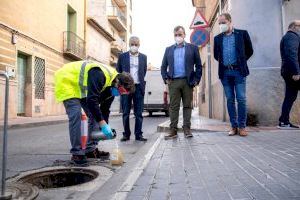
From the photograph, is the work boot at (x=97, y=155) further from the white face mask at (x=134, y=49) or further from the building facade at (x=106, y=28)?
the building facade at (x=106, y=28)

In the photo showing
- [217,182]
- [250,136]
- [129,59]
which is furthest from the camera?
[129,59]

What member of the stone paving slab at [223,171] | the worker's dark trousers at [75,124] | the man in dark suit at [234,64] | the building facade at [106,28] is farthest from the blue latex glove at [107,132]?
the building facade at [106,28]

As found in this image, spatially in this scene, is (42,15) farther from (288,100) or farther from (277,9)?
(288,100)

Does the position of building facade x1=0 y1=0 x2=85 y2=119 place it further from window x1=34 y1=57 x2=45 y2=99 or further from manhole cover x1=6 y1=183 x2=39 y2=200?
manhole cover x1=6 y1=183 x2=39 y2=200

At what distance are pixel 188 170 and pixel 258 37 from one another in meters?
5.88

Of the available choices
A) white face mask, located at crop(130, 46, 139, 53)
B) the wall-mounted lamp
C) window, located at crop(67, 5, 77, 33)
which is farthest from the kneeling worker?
window, located at crop(67, 5, 77, 33)

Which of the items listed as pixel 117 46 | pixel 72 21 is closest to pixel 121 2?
pixel 117 46

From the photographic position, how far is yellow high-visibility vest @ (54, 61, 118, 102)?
14.9ft

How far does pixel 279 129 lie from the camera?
24.7ft

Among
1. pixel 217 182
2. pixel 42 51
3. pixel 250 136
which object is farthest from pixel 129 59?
pixel 42 51

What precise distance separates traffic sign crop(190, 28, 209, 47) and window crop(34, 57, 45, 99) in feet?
39.2

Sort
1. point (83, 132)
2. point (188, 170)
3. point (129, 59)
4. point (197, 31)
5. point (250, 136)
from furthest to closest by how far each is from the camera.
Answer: point (197, 31) → point (129, 59) → point (250, 136) → point (83, 132) → point (188, 170)

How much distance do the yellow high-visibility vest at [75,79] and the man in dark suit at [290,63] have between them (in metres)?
4.09

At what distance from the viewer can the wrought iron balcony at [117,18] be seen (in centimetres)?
3885
